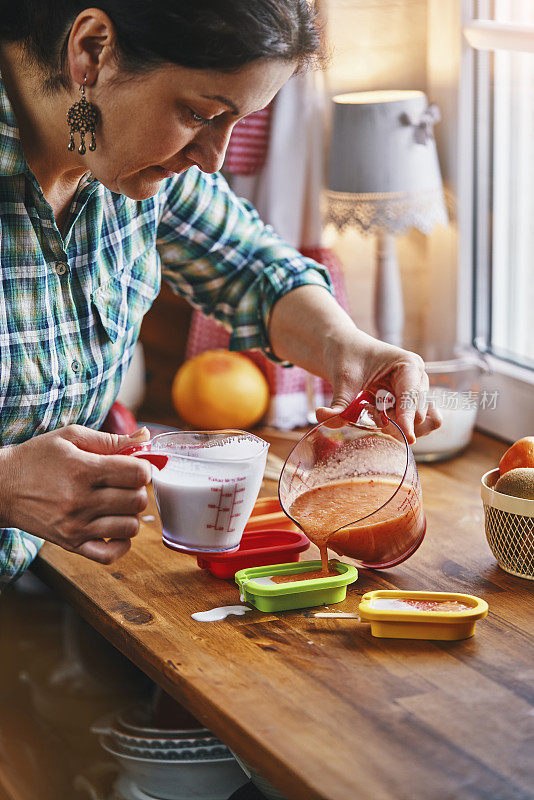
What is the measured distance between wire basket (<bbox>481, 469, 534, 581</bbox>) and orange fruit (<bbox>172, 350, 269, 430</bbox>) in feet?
2.50

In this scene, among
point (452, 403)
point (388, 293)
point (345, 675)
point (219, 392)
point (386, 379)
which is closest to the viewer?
point (345, 675)

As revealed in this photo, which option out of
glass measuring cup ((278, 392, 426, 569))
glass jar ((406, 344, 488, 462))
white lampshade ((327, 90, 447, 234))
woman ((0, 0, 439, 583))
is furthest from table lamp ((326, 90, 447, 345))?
glass measuring cup ((278, 392, 426, 569))

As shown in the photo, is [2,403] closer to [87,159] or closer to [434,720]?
[87,159]

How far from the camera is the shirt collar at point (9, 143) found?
43.1 inches

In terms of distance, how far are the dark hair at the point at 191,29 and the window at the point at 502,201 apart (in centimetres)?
80

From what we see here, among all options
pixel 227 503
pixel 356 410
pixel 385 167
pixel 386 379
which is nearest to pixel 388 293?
pixel 385 167

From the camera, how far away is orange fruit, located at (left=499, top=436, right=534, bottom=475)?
1.18 m

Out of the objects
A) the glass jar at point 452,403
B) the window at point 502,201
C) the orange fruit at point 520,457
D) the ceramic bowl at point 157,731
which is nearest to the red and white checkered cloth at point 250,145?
the window at point 502,201

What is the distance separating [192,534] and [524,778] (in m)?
0.47

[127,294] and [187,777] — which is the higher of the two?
[127,294]

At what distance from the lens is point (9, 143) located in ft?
3.64

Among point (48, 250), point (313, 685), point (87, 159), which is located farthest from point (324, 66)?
point (313, 685)

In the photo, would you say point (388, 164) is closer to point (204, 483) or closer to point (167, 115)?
point (167, 115)

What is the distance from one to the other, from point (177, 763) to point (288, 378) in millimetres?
898
